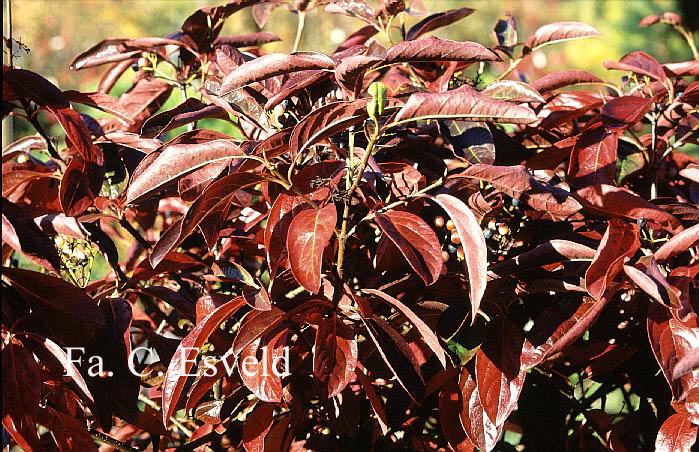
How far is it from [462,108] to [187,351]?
542mm

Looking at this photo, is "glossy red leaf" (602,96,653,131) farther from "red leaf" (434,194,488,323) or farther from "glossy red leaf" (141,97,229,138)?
"glossy red leaf" (141,97,229,138)

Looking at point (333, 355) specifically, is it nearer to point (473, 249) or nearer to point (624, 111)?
point (473, 249)

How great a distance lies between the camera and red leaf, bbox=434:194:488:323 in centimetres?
97

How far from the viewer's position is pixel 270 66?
1053 mm

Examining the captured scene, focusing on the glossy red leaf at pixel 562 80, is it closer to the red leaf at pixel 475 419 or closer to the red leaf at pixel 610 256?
the red leaf at pixel 610 256

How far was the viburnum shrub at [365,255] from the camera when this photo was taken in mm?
1062

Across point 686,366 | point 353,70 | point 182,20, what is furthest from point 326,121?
point 182,20

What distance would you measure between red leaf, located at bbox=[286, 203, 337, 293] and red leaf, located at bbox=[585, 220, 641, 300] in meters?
0.35

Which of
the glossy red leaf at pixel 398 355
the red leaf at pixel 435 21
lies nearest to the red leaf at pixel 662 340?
the glossy red leaf at pixel 398 355

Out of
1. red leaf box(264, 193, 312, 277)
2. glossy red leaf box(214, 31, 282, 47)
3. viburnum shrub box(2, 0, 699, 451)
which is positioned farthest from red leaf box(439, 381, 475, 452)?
glossy red leaf box(214, 31, 282, 47)

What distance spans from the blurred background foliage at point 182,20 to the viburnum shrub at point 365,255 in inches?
332

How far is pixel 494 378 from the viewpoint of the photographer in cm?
118

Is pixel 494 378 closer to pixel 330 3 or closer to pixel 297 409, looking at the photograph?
pixel 297 409

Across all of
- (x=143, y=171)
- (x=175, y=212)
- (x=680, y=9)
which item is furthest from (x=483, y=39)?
(x=143, y=171)
